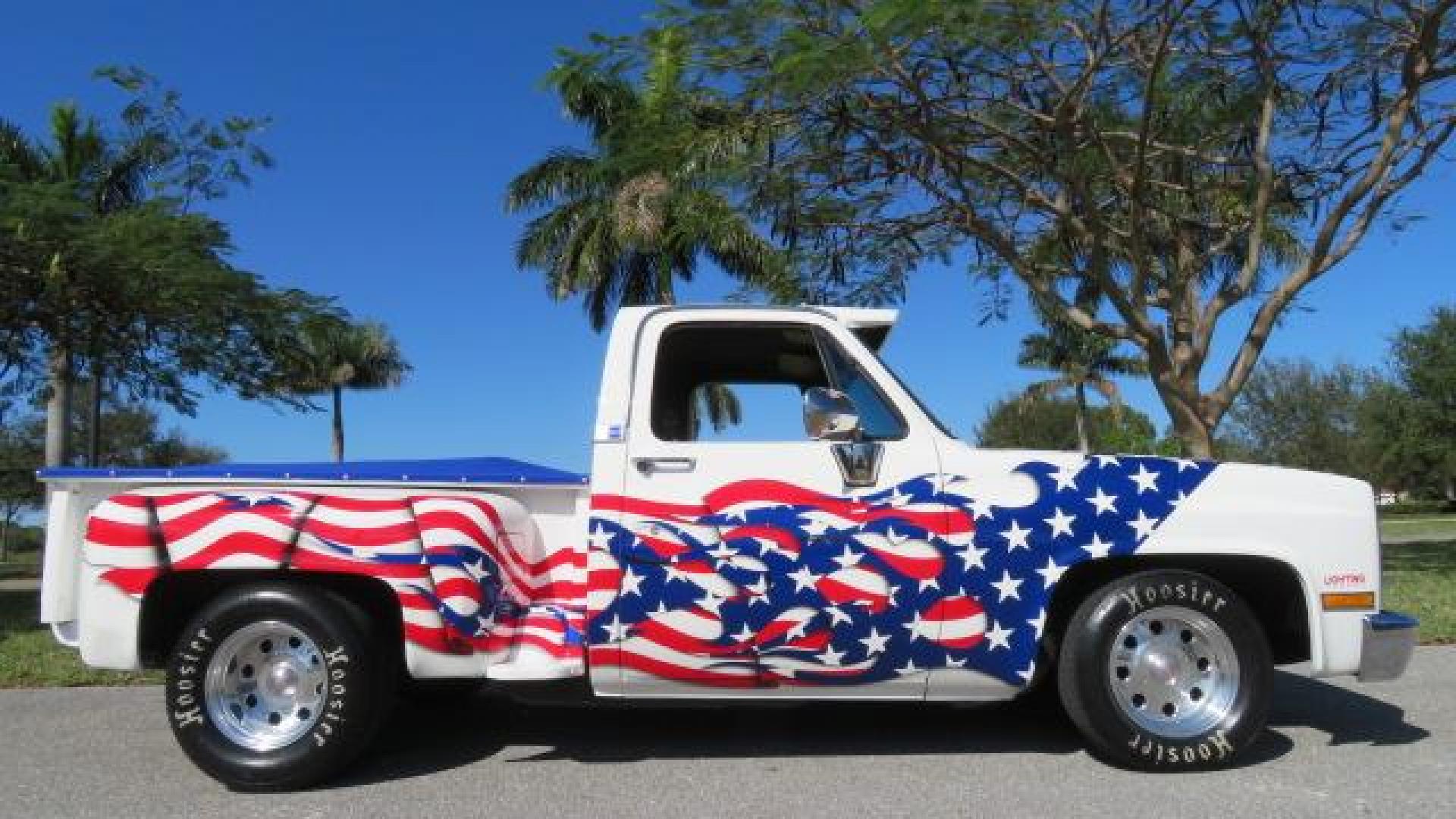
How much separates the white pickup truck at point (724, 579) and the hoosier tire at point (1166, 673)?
0.03ft

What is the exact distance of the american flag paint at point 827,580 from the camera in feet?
14.7

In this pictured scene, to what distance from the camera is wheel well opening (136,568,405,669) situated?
15.0 feet

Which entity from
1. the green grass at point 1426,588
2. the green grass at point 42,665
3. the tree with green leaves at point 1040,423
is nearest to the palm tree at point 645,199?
the green grass at point 42,665

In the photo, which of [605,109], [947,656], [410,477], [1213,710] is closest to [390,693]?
[410,477]

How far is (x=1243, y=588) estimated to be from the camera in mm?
5020

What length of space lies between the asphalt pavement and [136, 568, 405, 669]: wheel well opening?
1.89 feet

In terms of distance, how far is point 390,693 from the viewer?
4.64 metres

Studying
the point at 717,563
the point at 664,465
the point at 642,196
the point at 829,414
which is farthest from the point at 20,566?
the point at 829,414

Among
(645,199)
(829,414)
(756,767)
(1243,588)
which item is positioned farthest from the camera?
(645,199)

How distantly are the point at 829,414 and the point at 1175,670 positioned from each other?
1847mm

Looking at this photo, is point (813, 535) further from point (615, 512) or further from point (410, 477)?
point (410, 477)

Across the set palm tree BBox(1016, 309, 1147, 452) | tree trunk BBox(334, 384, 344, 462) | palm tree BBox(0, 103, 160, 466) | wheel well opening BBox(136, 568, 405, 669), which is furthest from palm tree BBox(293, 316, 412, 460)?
wheel well opening BBox(136, 568, 405, 669)

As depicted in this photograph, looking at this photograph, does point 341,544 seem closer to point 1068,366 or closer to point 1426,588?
point 1426,588

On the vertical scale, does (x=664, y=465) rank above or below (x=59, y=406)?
below
